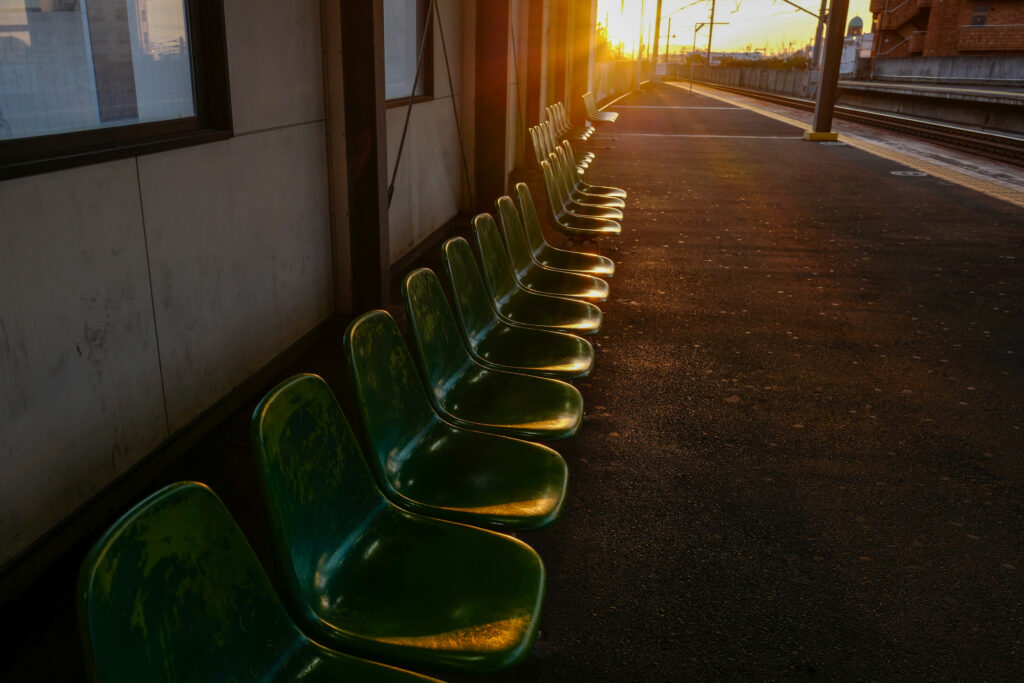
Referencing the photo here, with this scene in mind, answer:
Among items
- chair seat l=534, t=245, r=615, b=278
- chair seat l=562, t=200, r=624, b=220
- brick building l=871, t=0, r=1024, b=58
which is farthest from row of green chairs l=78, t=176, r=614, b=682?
brick building l=871, t=0, r=1024, b=58

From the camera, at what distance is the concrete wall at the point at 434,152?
18.7ft

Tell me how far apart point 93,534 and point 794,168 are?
1177cm

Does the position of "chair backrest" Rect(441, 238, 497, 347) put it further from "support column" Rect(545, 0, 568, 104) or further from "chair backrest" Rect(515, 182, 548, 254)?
"support column" Rect(545, 0, 568, 104)

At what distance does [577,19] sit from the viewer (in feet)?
57.2

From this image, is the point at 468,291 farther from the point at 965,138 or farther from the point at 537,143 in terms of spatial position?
the point at 965,138

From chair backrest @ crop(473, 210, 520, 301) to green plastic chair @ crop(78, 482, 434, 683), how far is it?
2006mm

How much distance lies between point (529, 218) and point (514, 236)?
501 mm

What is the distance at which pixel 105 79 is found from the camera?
2.66m

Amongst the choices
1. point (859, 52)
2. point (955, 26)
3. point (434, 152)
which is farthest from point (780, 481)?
point (859, 52)

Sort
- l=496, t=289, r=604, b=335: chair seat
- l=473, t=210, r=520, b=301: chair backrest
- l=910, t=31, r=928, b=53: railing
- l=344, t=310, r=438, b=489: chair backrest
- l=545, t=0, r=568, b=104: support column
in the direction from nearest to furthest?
1. l=344, t=310, r=438, b=489: chair backrest
2. l=473, t=210, r=520, b=301: chair backrest
3. l=496, t=289, r=604, b=335: chair seat
4. l=545, t=0, r=568, b=104: support column
5. l=910, t=31, r=928, b=53: railing

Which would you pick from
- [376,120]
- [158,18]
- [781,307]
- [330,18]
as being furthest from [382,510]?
[781,307]

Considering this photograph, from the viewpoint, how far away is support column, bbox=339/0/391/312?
412 centimetres

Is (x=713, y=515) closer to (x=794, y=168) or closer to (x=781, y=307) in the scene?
(x=781, y=307)

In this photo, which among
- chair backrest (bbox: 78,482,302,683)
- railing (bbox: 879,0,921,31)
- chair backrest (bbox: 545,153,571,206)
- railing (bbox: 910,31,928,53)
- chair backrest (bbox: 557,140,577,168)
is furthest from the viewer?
Result: railing (bbox: 879,0,921,31)
